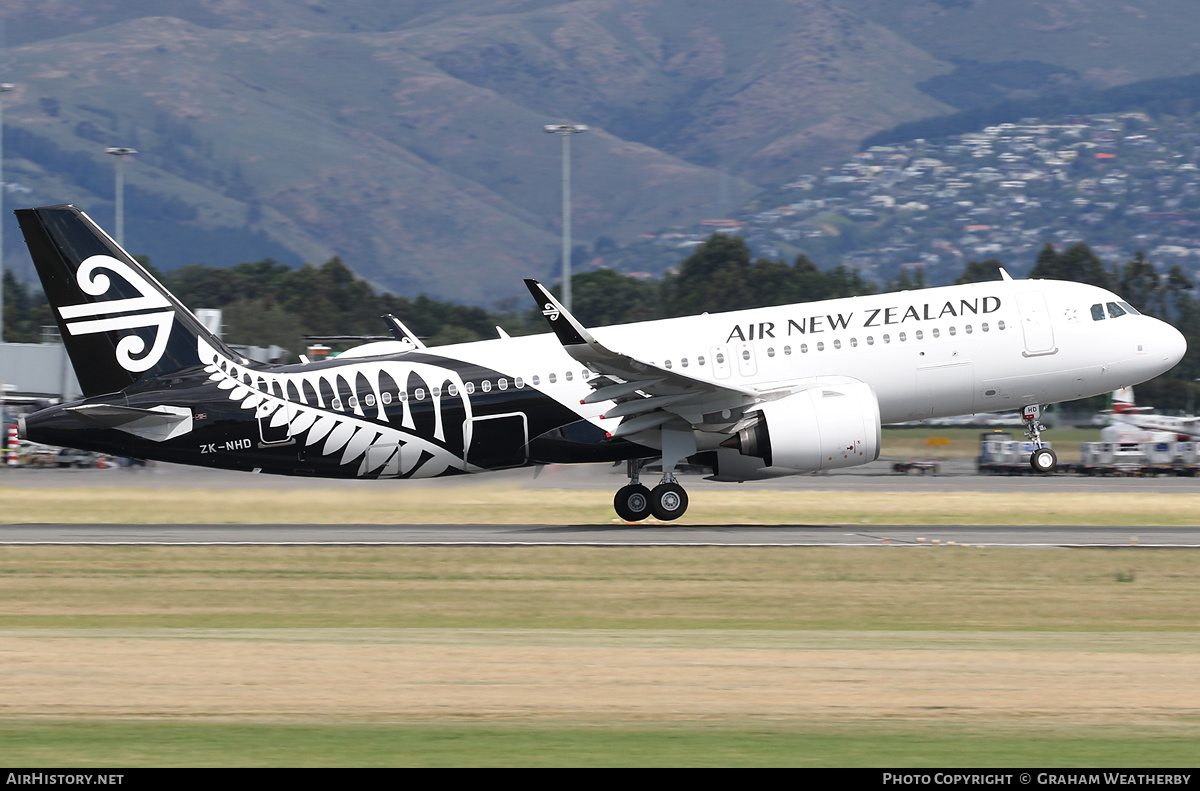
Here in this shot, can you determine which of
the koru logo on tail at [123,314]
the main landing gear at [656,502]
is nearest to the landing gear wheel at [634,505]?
the main landing gear at [656,502]

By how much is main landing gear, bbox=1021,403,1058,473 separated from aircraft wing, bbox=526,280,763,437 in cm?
658

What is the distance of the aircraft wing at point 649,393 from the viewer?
99.6ft

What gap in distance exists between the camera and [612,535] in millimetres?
31094

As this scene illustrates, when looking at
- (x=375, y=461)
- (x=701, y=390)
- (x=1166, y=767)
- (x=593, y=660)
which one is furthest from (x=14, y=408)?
(x=1166, y=767)

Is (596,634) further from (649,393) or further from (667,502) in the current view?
(667,502)

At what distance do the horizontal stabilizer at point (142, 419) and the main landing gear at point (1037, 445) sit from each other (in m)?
18.9

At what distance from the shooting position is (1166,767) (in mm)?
11281

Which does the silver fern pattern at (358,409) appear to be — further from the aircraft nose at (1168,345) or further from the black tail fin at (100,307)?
the aircraft nose at (1168,345)

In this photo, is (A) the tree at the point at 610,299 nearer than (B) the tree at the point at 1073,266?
No

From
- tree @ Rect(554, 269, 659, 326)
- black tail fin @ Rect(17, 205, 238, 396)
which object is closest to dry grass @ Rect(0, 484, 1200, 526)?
black tail fin @ Rect(17, 205, 238, 396)

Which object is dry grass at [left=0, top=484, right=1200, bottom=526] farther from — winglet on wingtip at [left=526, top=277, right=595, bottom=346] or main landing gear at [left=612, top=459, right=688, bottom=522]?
winglet on wingtip at [left=526, top=277, right=595, bottom=346]

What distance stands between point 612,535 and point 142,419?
10488mm

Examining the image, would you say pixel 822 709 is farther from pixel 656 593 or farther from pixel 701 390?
pixel 701 390

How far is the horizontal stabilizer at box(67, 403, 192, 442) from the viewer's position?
101 feet
